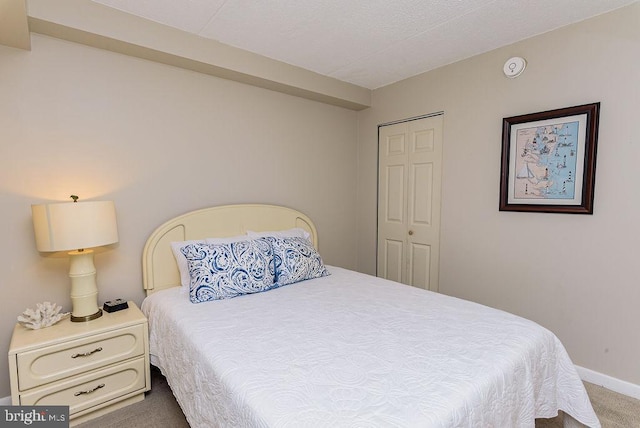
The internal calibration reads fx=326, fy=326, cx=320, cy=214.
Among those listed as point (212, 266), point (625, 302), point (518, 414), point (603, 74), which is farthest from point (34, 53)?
point (625, 302)

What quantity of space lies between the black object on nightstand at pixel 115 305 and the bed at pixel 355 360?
140 mm

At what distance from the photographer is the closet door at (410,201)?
300cm

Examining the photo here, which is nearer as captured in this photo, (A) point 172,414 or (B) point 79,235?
(B) point 79,235

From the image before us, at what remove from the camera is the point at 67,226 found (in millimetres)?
1732

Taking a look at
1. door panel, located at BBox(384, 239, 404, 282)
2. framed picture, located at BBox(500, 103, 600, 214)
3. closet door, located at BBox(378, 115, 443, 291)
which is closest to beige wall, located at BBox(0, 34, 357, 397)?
closet door, located at BBox(378, 115, 443, 291)

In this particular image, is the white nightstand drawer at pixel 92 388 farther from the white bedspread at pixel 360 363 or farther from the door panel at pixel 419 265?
the door panel at pixel 419 265

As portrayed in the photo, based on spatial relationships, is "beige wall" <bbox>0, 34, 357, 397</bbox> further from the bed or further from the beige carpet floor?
the beige carpet floor

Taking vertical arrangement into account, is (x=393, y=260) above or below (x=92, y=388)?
above

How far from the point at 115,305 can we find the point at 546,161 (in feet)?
9.97

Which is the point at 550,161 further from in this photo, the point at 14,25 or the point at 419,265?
the point at 14,25

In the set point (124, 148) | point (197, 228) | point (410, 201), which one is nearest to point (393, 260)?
point (410, 201)

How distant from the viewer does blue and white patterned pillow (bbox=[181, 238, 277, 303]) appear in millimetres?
2059

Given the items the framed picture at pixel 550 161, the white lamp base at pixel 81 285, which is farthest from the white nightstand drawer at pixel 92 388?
the framed picture at pixel 550 161

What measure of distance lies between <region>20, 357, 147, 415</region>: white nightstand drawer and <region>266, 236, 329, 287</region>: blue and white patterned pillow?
3.31ft
